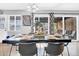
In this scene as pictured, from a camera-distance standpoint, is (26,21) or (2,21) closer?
(2,21)

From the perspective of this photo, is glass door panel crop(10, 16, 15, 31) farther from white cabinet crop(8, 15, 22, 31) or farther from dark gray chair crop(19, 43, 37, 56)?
dark gray chair crop(19, 43, 37, 56)

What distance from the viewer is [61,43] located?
314 centimetres

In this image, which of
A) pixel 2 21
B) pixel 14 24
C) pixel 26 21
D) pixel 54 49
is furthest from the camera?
pixel 26 21

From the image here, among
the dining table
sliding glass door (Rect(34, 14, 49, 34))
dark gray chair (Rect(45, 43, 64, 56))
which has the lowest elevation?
dark gray chair (Rect(45, 43, 64, 56))

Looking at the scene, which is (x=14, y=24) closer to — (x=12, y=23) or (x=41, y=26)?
(x=12, y=23)

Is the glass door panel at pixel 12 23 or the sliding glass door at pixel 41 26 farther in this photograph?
the sliding glass door at pixel 41 26

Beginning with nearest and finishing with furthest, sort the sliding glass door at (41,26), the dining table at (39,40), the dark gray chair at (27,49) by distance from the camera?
the dark gray chair at (27,49) → the dining table at (39,40) → the sliding glass door at (41,26)

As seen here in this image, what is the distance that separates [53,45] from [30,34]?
0.68 metres

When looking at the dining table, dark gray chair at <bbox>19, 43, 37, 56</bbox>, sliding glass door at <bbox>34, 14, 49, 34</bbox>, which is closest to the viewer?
dark gray chair at <bbox>19, 43, 37, 56</bbox>

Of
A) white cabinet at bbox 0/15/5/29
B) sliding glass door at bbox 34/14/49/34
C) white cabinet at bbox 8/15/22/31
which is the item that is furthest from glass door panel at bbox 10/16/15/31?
sliding glass door at bbox 34/14/49/34

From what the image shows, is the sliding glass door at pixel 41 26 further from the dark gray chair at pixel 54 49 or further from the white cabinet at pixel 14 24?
the dark gray chair at pixel 54 49

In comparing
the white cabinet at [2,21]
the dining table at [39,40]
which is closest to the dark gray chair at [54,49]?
the dining table at [39,40]

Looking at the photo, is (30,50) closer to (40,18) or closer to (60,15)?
(40,18)

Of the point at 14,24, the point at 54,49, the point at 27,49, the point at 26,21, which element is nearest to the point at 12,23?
the point at 14,24
